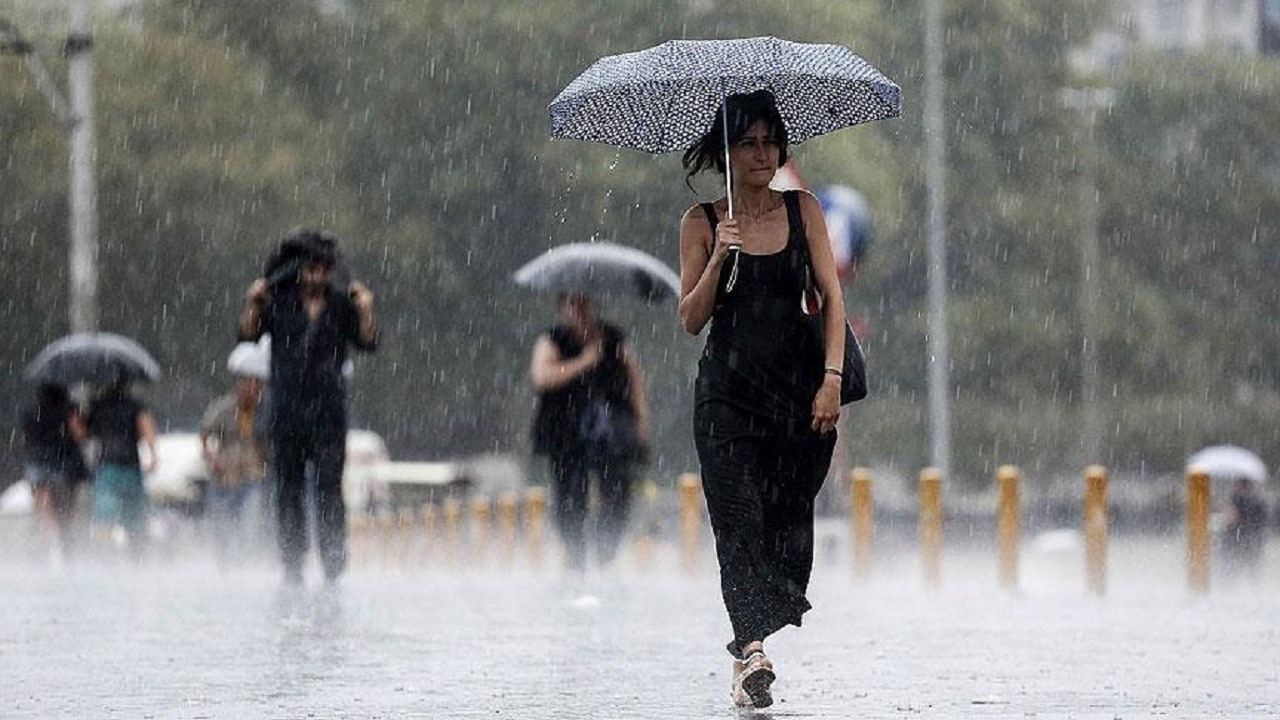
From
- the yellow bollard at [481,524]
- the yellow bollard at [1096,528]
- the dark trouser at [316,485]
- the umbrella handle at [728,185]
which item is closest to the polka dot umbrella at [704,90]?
the umbrella handle at [728,185]

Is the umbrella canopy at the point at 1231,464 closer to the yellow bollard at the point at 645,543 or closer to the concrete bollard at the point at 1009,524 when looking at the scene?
the yellow bollard at the point at 645,543

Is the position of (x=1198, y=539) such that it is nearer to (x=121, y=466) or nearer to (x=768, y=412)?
(x=121, y=466)

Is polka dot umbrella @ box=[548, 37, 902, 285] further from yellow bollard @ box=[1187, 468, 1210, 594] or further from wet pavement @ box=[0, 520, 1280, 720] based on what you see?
yellow bollard @ box=[1187, 468, 1210, 594]

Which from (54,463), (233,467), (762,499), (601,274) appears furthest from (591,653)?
(54,463)

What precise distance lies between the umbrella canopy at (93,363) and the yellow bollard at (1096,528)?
26.9 feet

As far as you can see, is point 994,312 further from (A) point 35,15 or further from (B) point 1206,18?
(B) point 1206,18

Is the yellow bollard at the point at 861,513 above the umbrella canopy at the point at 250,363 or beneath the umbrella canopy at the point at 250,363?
beneath

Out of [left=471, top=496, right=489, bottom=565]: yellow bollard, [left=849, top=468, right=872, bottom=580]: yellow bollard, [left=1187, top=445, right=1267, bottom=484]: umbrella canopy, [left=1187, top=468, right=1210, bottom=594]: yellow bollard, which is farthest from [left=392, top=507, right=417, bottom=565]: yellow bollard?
[left=1187, top=468, right=1210, bottom=594]: yellow bollard

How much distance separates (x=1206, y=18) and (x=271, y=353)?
291 feet

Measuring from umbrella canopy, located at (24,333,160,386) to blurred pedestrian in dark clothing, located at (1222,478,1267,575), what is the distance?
10.9 metres

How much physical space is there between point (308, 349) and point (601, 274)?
3.25 meters

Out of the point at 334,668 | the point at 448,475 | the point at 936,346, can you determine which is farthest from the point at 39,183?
the point at 334,668

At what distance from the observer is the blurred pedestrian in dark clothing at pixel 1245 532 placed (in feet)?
101

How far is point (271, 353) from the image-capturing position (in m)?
14.5
